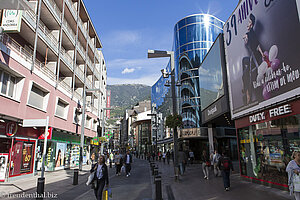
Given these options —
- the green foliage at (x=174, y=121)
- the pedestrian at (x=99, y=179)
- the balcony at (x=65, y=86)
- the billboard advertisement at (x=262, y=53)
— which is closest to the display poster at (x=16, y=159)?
the balcony at (x=65, y=86)

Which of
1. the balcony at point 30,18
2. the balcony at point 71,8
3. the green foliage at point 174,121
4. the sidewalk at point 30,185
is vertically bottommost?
the sidewalk at point 30,185

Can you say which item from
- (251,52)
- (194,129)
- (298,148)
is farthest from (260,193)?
(194,129)

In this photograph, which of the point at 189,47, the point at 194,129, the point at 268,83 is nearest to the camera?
the point at 268,83

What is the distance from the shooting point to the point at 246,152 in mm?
12398

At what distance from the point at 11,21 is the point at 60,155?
14.3 m

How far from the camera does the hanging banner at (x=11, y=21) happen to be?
38.9 ft

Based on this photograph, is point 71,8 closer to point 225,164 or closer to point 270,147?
point 225,164

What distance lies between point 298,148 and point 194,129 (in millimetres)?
22116

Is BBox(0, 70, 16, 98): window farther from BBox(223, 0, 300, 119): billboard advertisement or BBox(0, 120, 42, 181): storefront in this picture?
BBox(223, 0, 300, 119): billboard advertisement

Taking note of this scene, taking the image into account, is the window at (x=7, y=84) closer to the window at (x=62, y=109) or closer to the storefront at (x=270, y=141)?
the window at (x=62, y=109)

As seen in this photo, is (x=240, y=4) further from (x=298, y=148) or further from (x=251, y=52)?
(x=298, y=148)

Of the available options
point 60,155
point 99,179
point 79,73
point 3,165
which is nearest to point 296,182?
point 99,179

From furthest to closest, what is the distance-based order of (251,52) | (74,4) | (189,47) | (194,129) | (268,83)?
(189,47) → (194,129) → (74,4) → (251,52) → (268,83)

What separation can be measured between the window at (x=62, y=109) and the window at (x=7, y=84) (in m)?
7.73
